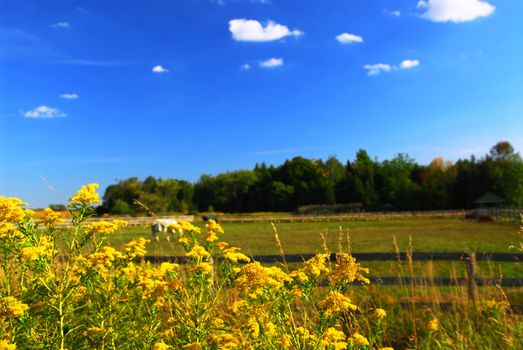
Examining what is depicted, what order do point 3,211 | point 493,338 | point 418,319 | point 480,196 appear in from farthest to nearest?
1. point 480,196
2. point 418,319
3. point 493,338
4. point 3,211

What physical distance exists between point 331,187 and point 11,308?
76705mm

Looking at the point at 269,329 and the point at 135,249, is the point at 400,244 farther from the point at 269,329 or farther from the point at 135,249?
the point at 269,329

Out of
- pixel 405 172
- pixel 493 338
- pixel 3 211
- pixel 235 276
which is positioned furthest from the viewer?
pixel 405 172

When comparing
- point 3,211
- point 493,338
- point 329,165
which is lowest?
point 493,338

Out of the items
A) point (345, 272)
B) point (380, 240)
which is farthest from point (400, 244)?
point (345, 272)

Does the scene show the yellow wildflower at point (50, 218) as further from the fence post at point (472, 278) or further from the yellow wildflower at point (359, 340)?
the fence post at point (472, 278)

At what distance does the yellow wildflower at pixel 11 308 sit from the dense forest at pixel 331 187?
6306 centimetres

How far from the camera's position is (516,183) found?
178ft

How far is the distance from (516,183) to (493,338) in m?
58.3

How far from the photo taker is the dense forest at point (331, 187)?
62.9 meters

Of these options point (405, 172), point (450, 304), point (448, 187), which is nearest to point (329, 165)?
point (405, 172)

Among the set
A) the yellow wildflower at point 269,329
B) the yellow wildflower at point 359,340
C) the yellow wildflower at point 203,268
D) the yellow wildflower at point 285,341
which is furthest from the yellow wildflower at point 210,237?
the yellow wildflower at point 359,340

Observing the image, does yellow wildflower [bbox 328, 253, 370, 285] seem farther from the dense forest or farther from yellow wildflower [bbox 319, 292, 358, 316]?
the dense forest

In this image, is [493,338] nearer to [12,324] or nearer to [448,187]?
[12,324]
